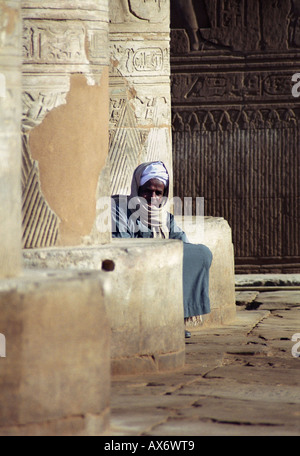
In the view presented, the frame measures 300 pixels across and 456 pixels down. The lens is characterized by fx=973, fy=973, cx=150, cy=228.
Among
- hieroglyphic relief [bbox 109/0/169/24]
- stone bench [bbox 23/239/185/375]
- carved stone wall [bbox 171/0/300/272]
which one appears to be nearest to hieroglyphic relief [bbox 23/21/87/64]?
stone bench [bbox 23/239/185/375]

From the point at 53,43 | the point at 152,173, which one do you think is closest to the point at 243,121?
the point at 152,173

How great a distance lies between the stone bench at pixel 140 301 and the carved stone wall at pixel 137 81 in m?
2.70

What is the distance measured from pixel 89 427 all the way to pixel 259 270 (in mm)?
6531

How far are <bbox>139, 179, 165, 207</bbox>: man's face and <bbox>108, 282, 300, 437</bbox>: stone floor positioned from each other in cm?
90

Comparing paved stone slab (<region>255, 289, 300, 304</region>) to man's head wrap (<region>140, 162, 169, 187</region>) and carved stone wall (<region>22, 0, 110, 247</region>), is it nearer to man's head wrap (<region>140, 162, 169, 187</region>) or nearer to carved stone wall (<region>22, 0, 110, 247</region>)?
man's head wrap (<region>140, 162, 169, 187</region>)

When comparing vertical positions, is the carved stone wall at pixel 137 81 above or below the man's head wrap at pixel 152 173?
above

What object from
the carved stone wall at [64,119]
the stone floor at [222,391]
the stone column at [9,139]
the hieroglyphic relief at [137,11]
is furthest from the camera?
the hieroglyphic relief at [137,11]

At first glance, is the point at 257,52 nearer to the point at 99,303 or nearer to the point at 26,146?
the point at 26,146

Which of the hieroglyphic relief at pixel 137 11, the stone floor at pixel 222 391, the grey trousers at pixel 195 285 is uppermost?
the hieroglyphic relief at pixel 137 11

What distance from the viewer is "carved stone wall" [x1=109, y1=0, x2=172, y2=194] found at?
742cm

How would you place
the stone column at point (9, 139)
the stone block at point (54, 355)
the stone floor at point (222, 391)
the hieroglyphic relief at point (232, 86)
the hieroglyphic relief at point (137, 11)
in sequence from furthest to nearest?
the hieroglyphic relief at point (232, 86) < the hieroglyphic relief at point (137, 11) < the stone floor at point (222, 391) < the stone column at point (9, 139) < the stone block at point (54, 355)

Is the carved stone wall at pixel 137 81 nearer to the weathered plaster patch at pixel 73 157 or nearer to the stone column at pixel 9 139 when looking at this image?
the weathered plaster patch at pixel 73 157

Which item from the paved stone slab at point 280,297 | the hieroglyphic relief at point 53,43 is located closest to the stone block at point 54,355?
the hieroglyphic relief at point 53,43

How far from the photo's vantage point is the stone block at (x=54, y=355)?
10.2 feet
